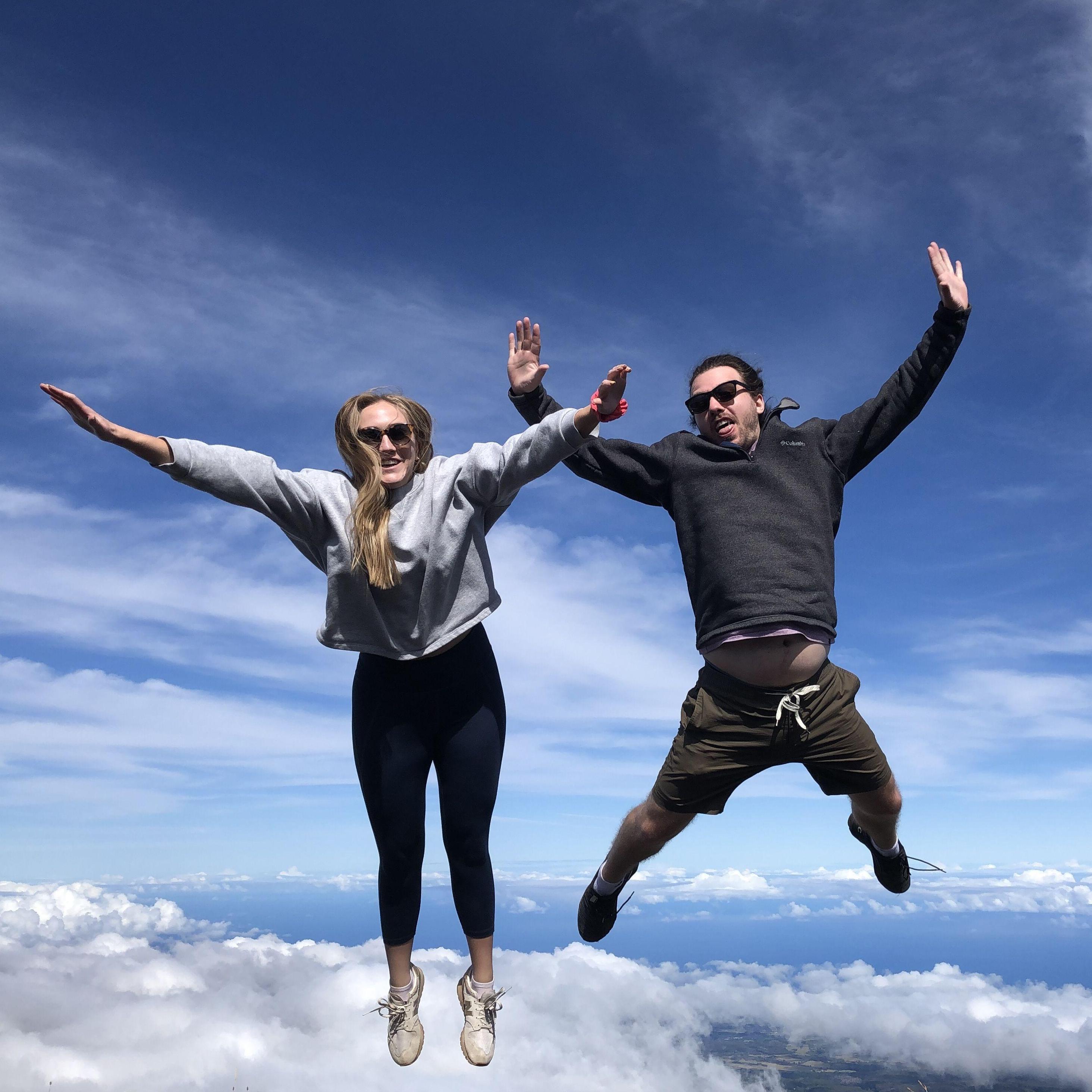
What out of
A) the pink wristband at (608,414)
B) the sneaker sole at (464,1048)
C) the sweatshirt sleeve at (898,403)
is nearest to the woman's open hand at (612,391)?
the pink wristband at (608,414)

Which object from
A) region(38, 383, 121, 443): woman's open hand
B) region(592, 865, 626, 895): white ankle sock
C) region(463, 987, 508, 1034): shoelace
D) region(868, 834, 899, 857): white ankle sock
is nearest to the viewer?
region(38, 383, 121, 443): woman's open hand

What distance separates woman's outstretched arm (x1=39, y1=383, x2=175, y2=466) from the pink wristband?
2.45 metres

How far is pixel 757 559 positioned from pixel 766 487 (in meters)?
0.57

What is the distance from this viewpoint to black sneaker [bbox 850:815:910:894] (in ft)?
22.6

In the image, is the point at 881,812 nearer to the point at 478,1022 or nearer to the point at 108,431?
the point at 478,1022

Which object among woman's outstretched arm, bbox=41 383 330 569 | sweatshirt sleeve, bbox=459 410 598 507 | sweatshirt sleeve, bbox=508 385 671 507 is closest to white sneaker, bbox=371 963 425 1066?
woman's outstretched arm, bbox=41 383 330 569

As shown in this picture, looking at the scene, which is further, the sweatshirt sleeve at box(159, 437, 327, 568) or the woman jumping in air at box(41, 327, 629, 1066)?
the woman jumping in air at box(41, 327, 629, 1066)

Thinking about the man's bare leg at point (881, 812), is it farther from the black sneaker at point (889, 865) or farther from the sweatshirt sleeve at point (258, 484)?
the sweatshirt sleeve at point (258, 484)

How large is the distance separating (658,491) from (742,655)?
1.34 m

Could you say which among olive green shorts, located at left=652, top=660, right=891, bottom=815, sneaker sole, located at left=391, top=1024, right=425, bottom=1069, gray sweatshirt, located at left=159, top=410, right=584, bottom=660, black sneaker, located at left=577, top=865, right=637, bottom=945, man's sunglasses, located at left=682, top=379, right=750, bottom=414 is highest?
man's sunglasses, located at left=682, top=379, right=750, bottom=414

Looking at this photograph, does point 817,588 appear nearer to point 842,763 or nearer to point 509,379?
point 842,763

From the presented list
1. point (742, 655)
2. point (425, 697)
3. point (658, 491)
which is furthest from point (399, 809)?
point (658, 491)

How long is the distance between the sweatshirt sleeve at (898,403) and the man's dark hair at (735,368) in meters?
0.59

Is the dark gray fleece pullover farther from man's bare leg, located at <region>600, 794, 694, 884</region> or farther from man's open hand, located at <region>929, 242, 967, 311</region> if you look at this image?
man's bare leg, located at <region>600, 794, 694, 884</region>
